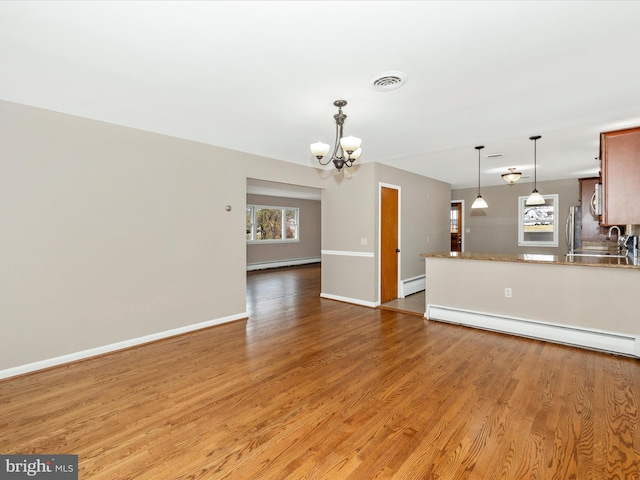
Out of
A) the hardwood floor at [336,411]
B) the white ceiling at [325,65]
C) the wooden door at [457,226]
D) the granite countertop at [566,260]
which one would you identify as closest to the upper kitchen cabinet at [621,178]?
the white ceiling at [325,65]

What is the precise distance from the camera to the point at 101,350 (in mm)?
3381

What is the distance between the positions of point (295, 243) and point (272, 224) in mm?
1164

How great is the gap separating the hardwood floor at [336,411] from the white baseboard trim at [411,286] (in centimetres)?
220

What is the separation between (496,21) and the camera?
1766 mm

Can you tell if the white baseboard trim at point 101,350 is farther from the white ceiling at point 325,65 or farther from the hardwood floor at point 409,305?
the hardwood floor at point 409,305

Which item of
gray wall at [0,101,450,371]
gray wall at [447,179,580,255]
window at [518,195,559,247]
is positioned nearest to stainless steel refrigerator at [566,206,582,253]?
gray wall at [447,179,580,255]

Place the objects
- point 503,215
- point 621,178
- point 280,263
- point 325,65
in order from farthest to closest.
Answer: point 280,263
point 503,215
point 621,178
point 325,65

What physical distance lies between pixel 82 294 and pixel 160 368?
1.12 metres

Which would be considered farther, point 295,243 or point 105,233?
point 295,243

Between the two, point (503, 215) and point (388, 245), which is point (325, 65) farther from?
point (503, 215)

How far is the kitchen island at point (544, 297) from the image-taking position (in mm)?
3424

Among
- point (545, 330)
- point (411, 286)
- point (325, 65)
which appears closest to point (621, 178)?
point (545, 330)

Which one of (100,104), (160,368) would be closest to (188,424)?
(160,368)

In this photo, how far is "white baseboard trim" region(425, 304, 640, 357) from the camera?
3.38m
